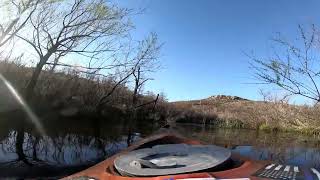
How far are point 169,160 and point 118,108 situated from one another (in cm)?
1716

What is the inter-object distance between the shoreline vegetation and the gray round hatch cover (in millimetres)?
11568

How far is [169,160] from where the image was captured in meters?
4.44

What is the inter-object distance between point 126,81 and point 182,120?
222 inches

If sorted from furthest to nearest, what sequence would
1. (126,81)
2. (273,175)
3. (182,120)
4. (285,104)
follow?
(182,120) → (126,81) → (285,104) → (273,175)

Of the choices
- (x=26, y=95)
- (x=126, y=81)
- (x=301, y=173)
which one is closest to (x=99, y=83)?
(x=126, y=81)

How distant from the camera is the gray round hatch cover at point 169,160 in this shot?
3.98 metres

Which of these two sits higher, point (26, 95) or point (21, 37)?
point (21, 37)

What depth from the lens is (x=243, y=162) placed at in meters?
4.64

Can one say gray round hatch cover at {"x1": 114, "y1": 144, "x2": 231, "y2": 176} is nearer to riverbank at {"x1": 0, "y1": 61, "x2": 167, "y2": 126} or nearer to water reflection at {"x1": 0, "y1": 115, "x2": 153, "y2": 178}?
water reflection at {"x1": 0, "y1": 115, "x2": 153, "y2": 178}

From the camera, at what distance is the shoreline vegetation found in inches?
669

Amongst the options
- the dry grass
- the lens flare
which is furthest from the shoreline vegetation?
the lens flare

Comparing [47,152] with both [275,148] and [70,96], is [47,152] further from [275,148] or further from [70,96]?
[70,96]

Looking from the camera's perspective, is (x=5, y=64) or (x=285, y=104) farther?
(x=285, y=104)

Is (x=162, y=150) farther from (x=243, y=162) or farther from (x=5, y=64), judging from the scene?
(x=5, y=64)
